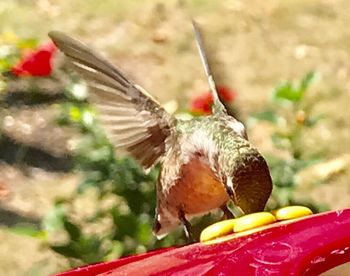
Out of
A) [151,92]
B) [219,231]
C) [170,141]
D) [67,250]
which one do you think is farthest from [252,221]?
[151,92]

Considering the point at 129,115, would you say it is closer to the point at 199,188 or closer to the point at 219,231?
the point at 199,188

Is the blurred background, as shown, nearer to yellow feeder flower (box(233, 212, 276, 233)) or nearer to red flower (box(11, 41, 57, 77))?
red flower (box(11, 41, 57, 77))

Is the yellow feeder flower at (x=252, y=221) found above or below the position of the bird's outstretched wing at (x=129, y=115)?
below

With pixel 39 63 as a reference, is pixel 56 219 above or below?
below

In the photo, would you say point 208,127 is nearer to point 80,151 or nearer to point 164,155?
point 164,155

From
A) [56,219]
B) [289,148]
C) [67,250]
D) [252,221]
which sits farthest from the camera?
[289,148]

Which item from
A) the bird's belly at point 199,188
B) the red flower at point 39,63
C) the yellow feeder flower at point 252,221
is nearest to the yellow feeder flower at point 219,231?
the yellow feeder flower at point 252,221

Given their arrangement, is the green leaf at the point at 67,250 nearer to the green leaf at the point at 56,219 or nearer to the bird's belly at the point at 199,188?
the green leaf at the point at 56,219
